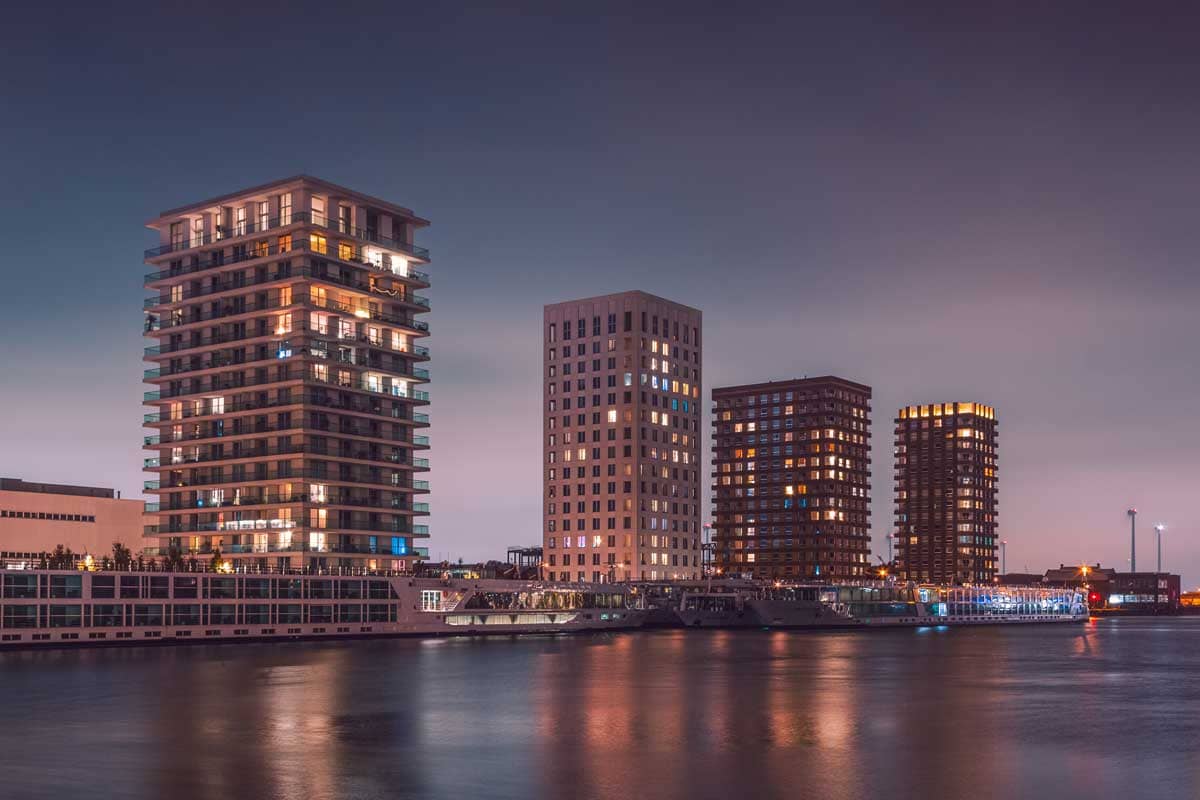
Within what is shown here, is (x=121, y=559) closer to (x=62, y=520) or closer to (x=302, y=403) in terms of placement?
(x=302, y=403)

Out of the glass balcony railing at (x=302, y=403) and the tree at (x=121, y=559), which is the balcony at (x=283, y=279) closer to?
the glass balcony railing at (x=302, y=403)

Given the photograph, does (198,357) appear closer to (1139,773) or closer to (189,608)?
(189,608)

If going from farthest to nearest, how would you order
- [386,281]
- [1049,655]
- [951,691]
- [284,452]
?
[386,281], [284,452], [1049,655], [951,691]

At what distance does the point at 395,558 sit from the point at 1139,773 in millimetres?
125017

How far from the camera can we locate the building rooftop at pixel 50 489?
161000 mm

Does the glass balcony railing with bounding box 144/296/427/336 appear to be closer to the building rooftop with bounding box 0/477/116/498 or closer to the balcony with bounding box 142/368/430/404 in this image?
the balcony with bounding box 142/368/430/404

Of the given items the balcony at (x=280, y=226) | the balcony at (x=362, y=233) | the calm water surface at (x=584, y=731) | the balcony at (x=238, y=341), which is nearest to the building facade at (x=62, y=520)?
the balcony at (x=238, y=341)

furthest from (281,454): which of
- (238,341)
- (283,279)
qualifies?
(283,279)

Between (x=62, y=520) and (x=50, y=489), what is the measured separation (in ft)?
25.1

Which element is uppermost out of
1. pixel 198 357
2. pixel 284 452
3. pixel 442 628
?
pixel 198 357

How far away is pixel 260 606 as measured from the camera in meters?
130

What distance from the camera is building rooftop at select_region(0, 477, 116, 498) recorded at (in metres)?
161

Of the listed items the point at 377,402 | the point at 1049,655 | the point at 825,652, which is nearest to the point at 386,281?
the point at 377,402

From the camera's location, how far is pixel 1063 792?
3194 cm
